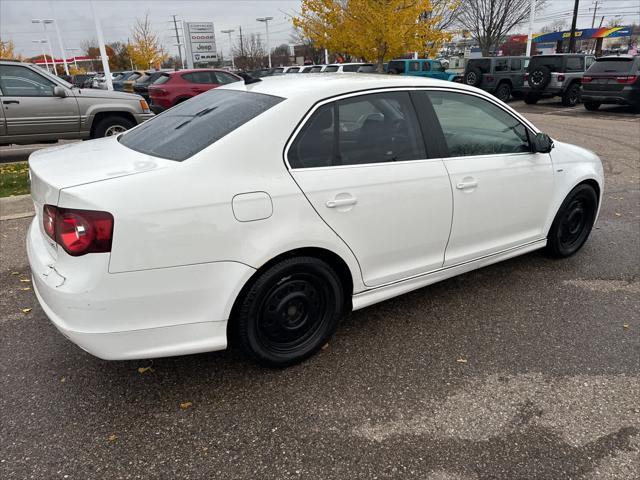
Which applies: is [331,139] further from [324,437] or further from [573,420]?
[573,420]

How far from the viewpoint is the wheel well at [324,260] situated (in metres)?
2.61

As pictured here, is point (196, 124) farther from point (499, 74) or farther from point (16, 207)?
point (499, 74)

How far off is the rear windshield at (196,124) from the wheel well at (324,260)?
0.70 metres

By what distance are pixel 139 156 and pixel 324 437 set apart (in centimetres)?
177

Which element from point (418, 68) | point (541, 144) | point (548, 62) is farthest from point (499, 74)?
point (541, 144)

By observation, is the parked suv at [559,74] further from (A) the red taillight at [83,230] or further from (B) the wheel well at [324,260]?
(A) the red taillight at [83,230]

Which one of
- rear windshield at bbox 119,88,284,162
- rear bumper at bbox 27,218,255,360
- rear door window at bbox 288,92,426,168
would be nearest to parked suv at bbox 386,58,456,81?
rear door window at bbox 288,92,426,168

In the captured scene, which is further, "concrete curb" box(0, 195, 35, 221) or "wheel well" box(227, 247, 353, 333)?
"concrete curb" box(0, 195, 35, 221)

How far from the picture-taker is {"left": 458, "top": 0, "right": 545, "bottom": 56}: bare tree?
3238cm

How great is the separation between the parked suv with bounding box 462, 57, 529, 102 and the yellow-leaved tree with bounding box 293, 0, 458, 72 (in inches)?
74.4

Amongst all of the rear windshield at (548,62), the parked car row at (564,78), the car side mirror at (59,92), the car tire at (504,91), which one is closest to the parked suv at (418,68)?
the parked car row at (564,78)

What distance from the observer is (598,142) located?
10828 millimetres

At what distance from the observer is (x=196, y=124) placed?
9.69 ft

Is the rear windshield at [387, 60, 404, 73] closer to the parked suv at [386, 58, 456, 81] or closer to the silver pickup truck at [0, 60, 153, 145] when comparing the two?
the parked suv at [386, 58, 456, 81]
